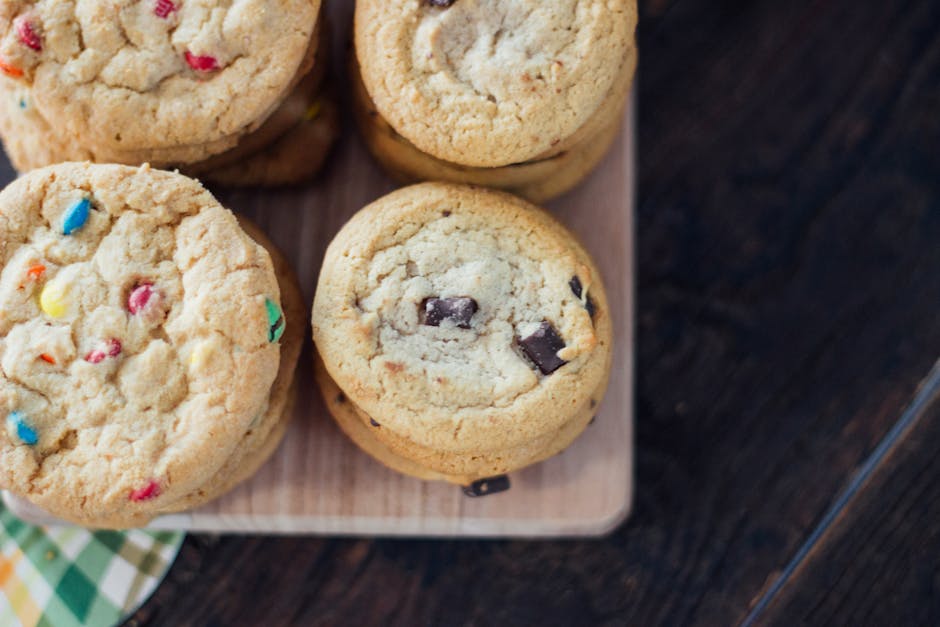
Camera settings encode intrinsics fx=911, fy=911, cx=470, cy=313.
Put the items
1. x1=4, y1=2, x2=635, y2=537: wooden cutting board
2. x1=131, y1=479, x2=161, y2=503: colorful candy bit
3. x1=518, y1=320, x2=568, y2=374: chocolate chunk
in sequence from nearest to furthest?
x1=131, y1=479, x2=161, y2=503: colorful candy bit → x1=518, y1=320, x2=568, y2=374: chocolate chunk → x1=4, y1=2, x2=635, y2=537: wooden cutting board

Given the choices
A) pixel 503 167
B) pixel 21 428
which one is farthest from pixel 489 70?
pixel 21 428

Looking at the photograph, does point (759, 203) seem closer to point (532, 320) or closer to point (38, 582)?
point (532, 320)

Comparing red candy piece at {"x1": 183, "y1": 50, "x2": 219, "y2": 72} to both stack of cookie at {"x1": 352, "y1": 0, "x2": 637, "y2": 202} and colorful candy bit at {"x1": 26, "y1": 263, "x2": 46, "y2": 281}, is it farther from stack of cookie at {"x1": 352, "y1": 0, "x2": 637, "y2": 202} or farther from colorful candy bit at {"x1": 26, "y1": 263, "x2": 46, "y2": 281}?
colorful candy bit at {"x1": 26, "y1": 263, "x2": 46, "y2": 281}

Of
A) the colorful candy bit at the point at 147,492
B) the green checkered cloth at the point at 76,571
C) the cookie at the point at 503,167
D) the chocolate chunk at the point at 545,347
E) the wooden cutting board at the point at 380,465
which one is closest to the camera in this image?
the colorful candy bit at the point at 147,492

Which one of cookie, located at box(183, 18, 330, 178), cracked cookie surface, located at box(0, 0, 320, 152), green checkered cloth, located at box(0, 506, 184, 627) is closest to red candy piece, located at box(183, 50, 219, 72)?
cracked cookie surface, located at box(0, 0, 320, 152)

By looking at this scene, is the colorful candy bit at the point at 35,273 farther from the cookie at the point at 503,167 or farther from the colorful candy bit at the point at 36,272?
the cookie at the point at 503,167

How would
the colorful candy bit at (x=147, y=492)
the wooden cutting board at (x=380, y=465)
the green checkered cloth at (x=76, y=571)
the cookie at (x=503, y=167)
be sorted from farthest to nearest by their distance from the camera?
the green checkered cloth at (x=76, y=571) → the wooden cutting board at (x=380, y=465) → the cookie at (x=503, y=167) → the colorful candy bit at (x=147, y=492)

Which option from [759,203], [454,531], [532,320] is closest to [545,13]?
[532,320]

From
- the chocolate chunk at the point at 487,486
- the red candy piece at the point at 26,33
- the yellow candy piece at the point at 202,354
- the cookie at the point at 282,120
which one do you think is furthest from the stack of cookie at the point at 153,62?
the chocolate chunk at the point at 487,486

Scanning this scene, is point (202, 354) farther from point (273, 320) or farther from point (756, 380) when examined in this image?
point (756, 380)
